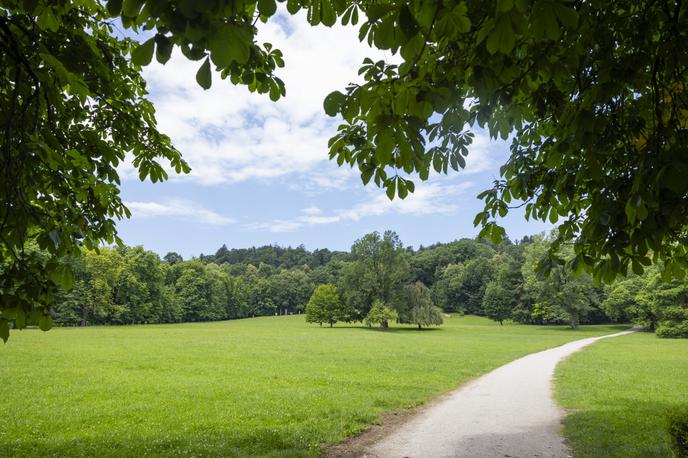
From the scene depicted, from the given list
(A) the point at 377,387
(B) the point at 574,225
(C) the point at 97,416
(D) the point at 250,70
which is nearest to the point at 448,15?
(D) the point at 250,70

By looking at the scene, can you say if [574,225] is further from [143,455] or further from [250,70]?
Result: [143,455]

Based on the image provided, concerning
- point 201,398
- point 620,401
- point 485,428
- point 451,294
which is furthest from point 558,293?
point 201,398

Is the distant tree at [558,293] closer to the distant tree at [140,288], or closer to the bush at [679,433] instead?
the bush at [679,433]

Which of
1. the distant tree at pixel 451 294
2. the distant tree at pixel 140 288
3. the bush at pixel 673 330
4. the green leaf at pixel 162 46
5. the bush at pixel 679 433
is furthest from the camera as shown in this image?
the distant tree at pixel 451 294

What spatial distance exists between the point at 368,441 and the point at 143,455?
387 cm

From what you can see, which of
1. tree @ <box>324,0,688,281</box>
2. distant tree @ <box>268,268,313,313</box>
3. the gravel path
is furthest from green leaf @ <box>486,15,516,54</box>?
distant tree @ <box>268,268,313,313</box>

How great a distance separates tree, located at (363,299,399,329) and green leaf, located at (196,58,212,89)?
5460 centimetres

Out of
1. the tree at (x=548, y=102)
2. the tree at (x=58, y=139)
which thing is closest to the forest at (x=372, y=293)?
the tree at (x=548, y=102)

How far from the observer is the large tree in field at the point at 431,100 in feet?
5.87

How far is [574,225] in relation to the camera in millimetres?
5152

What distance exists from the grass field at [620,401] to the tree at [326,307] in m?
42.8

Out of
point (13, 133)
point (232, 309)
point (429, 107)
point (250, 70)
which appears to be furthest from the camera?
point (232, 309)

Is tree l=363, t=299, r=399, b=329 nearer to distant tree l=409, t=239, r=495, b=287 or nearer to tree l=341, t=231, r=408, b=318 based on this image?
tree l=341, t=231, r=408, b=318

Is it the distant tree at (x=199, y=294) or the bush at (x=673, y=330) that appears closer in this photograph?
the bush at (x=673, y=330)
